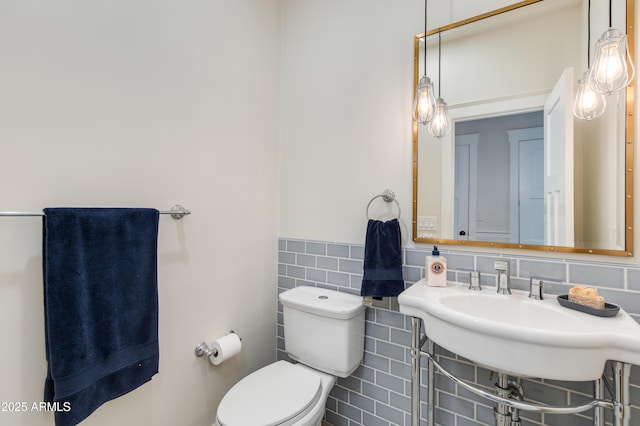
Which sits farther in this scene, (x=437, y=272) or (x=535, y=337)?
(x=437, y=272)

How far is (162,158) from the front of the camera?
3.92ft

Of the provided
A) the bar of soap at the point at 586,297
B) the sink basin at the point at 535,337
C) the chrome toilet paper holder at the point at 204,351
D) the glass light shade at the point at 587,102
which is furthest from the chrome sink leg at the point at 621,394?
the chrome toilet paper holder at the point at 204,351

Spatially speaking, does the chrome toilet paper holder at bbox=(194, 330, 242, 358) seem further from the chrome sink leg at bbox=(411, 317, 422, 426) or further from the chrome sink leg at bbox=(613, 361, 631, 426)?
the chrome sink leg at bbox=(613, 361, 631, 426)

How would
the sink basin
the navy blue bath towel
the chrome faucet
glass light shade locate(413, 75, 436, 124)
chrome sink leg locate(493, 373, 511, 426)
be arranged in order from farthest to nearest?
glass light shade locate(413, 75, 436, 124)
the chrome faucet
chrome sink leg locate(493, 373, 511, 426)
the navy blue bath towel
the sink basin

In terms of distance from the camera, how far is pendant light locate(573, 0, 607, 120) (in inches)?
40.4

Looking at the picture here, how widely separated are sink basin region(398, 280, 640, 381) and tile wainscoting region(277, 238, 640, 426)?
0.44 feet

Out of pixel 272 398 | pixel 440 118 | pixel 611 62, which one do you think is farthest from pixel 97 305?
pixel 611 62

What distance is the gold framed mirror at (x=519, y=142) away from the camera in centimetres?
101

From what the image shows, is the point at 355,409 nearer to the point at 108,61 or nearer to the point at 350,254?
the point at 350,254

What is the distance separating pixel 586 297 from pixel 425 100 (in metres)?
0.91

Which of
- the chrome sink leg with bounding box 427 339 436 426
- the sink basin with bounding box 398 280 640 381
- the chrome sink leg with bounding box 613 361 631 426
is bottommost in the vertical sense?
the chrome sink leg with bounding box 427 339 436 426

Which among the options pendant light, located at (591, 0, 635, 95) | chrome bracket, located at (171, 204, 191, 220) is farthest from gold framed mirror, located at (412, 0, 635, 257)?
chrome bracket, located at (171, 204, 191, 220)

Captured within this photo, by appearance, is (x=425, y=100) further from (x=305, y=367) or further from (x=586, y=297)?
(x=305, y=367)

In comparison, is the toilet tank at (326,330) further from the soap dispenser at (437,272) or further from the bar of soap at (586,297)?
the bar of soap at (586,297)
